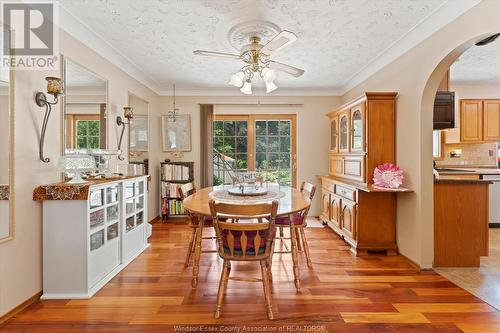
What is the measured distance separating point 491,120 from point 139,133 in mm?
5811

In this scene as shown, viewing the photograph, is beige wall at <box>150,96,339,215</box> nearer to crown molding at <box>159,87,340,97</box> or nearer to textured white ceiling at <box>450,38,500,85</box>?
crown molding at <box>159,87,340,97</box>

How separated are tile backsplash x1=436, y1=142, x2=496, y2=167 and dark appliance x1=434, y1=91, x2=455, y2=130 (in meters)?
2.39

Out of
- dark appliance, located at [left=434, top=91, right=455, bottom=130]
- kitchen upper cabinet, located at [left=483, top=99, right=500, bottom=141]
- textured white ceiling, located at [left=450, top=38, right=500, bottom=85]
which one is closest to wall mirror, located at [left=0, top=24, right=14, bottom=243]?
dark appliance, located at [left=434, top=91, right=455, bottom=130]

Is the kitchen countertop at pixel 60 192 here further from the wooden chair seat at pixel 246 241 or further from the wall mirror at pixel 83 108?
the wooden chair seat at pixel 246 241

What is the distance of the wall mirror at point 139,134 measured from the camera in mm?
3991

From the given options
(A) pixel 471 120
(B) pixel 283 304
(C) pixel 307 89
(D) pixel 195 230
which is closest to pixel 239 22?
(D) pixel 195 230

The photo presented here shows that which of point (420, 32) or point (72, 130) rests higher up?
point (420, 32)

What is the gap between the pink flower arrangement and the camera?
2.96 m

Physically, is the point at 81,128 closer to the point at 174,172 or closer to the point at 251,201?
the point at 251,201

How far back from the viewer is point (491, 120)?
4699 mm

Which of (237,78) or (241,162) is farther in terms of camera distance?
(241,162)

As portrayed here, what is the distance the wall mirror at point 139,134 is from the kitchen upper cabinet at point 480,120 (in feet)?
17.3

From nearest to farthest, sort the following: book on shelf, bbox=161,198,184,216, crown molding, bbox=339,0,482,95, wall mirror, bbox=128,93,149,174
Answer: crown molding, bbox=339,0,482,95
wall mirror, bbox=128,93,149,174
book on shelf, bbox=161,198,184,216

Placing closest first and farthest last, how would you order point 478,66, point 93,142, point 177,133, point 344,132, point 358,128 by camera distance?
point 93,142 → point 358,128 → point 478,66 → point 344,132 → point 177,133
